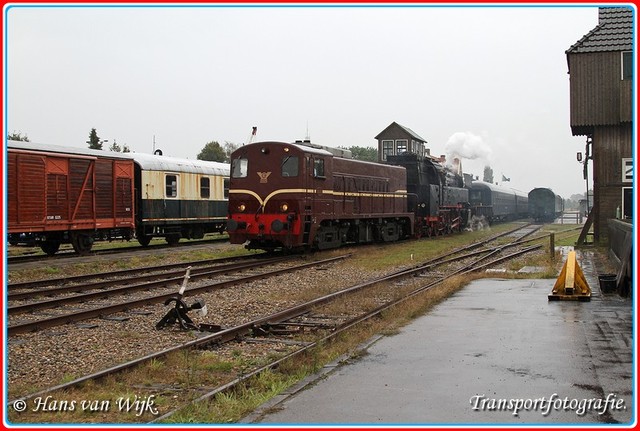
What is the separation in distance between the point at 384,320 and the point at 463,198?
101 feet

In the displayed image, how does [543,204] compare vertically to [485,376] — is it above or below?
above

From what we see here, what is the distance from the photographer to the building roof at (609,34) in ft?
79.5

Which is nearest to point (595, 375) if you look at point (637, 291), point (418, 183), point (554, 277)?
point (637, 291)

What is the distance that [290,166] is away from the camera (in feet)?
68.8

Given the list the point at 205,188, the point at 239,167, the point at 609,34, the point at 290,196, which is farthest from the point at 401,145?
the point at 290,196

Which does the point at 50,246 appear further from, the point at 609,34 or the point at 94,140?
the point at 94,140

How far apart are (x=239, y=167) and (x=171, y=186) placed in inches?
220

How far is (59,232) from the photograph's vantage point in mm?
21297

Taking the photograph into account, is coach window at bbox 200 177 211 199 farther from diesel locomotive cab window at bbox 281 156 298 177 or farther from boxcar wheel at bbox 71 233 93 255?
diesel locomotive cab window at bbox 281 156 298 177

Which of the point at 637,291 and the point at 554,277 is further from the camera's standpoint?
the point at 554,277

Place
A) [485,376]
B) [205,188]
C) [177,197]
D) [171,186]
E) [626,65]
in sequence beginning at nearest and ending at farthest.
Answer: [485,376]
[626,65]
[171,186]
[177,197]
[205,188]

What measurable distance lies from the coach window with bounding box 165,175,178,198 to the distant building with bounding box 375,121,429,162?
45.0 m

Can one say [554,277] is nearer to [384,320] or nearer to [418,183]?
[384,320]

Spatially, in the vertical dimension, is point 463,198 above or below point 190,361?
above
